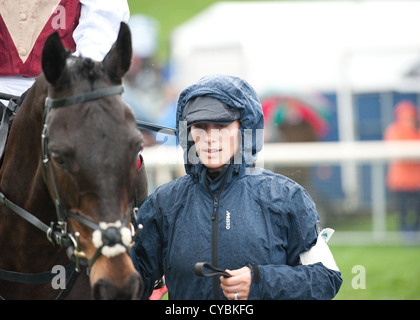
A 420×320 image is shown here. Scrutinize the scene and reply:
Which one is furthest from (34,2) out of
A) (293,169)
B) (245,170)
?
(293,169)

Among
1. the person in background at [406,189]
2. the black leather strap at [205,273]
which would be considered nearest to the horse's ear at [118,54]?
the black leather strap at [205,273]

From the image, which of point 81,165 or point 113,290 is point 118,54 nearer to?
point 81,165

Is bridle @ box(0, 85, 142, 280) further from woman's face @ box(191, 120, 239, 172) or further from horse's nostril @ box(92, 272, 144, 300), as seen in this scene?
woman's face @ box(191, 120, 239, 172)

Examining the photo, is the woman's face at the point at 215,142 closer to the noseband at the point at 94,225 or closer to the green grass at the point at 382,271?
the noseband at the point at 94,225

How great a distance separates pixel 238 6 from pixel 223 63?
2.13 m

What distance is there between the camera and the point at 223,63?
12.1 meters

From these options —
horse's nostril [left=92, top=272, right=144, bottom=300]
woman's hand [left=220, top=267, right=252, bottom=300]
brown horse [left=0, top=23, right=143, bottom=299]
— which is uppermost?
brown horse [left=0, top=23, right=143, bottom=299]

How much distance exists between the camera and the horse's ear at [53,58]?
96.5 inches

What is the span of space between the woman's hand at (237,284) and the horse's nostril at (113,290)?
0.41 meters

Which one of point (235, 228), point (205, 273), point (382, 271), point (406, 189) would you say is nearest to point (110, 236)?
point (205, 273)

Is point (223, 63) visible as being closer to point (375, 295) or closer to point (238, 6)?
point (238, 6)

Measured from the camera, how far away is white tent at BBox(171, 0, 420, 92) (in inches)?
483

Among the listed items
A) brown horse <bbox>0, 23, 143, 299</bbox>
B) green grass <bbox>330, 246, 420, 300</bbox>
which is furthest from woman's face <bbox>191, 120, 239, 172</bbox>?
green grass <bbox>330, 246, 420, 300</bbox>

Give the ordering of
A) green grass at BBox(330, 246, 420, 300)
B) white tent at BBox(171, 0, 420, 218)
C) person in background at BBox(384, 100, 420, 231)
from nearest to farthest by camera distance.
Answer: green grass at BBox(330, 246, 420, 300) < person in background at BBox(384, 100, 420, 231) < white tent at BBox(171, 0, 420, 218)
